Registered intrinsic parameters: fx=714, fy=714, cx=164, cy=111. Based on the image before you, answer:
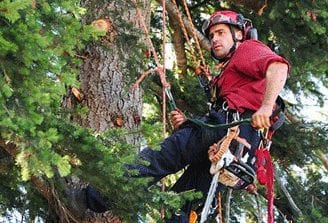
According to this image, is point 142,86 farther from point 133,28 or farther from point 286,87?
point 286,87

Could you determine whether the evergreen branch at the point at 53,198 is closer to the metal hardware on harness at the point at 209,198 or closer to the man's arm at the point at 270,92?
the metal hardware on harness at the point at 209,198

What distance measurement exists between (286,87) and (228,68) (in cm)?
252

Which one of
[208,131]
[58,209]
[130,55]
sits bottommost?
[58,209]

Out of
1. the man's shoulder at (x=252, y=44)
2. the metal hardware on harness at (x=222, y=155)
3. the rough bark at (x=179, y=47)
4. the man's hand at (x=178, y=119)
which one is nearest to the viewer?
the metal hardware on harness at (x=222, y=155)

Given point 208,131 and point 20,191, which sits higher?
point 208,131

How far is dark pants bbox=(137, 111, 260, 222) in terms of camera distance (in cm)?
386

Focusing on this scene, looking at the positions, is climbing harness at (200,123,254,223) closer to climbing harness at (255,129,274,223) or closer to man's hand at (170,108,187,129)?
climbing harness at (255,129,274,223)

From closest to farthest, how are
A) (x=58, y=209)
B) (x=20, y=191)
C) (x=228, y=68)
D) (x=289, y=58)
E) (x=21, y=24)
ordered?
(x=21, y=24) < (x=58, y=209) < (x=228, y=68) < (x=20, y=191) < (x=289, y=58)

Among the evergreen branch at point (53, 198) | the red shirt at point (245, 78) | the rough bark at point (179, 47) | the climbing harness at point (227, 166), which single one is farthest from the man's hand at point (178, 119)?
the rough bark at point (179, 47)

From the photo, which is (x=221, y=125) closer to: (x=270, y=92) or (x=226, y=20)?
(x=270, y=92)

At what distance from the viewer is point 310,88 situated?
21.1ft

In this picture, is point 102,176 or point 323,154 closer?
point 102,176

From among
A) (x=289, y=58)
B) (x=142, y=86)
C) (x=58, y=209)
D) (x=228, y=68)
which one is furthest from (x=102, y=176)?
(x=289, y=58)

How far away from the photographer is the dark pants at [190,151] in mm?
3857
